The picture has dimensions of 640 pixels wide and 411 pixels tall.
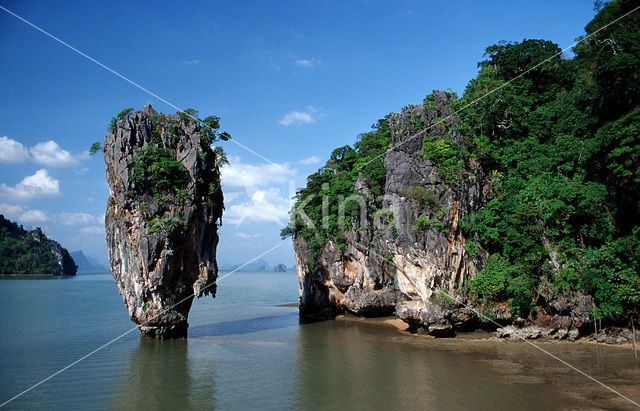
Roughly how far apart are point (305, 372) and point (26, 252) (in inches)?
4102

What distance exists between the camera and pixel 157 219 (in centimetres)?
2097

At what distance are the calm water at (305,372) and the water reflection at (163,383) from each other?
0.13 feet

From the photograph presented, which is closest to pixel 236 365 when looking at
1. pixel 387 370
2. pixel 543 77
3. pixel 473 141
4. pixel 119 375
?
pixel 119 375

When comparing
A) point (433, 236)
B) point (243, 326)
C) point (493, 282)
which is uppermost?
point (433, 236)

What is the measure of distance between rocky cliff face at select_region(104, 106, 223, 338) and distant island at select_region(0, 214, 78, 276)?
295 ft

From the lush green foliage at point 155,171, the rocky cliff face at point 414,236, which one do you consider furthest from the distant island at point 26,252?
the rocky cliff face at point 414,236

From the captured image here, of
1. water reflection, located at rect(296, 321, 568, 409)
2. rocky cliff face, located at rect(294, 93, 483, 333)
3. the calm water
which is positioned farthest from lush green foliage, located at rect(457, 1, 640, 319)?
water reflection, located at rect(296, 321, 568, 409)

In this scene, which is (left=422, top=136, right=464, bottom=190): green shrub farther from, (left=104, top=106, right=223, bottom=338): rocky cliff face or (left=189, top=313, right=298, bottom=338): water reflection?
(left=189, top=313, right=298, bottom=338): water reflection

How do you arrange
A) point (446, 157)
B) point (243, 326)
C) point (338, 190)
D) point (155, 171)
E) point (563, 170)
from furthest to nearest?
1. point (338, 190)
2. point (243, 326)
3. point (446, 157)
4. point (155, 171)
5. point (563, 170)

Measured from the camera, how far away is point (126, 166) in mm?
21156

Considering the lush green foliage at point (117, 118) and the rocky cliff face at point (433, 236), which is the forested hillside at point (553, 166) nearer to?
the rocky cliff face at point (433, 236)

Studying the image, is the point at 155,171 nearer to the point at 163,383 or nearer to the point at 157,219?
the point at 157,219

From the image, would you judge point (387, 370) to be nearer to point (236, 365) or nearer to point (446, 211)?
point (236, 365)

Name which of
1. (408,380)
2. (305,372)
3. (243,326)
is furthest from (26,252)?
(408,380)
